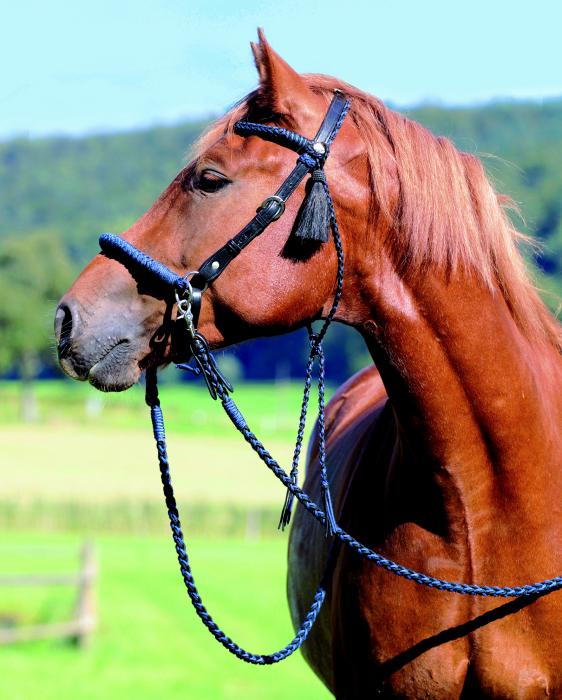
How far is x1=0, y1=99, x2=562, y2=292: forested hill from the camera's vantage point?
105594mm

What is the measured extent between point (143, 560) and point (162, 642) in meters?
5.96

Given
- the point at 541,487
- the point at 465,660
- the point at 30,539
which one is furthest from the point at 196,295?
the point at 30,539

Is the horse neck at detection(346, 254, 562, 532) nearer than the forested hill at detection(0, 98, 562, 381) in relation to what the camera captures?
Yes

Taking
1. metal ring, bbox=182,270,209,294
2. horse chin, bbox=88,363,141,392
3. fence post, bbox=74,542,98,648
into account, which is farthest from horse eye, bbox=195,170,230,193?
fence post, bbox=74,542,98,648

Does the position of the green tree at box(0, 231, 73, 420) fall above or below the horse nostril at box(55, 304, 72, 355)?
below

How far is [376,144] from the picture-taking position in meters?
2.66

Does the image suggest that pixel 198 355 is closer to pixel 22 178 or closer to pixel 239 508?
pixel 239 508

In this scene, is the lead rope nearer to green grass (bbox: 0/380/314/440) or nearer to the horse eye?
the horse eye

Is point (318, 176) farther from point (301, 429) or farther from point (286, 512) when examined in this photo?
point (286, 512)

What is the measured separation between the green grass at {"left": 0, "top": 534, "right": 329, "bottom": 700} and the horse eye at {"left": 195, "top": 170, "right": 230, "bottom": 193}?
9.81 meters

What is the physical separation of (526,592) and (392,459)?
0.59 m

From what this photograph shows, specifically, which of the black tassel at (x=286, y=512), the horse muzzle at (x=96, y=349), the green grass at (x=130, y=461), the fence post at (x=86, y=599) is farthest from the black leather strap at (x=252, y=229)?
the fence post at (x=86, y=599)

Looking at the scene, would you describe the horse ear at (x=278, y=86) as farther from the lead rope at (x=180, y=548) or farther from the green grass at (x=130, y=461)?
the green grass at (x=130, y=461)

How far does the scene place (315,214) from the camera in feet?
8.39
